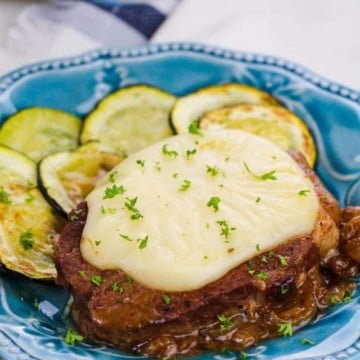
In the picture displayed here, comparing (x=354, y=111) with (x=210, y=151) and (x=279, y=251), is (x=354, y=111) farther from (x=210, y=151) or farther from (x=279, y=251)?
(x=279, y=251)

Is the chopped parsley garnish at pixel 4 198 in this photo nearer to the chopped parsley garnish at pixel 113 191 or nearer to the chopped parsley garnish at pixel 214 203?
the chopped parsley garnish at pixel 113 191

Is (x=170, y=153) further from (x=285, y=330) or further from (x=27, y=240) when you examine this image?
(x=285, y=330)

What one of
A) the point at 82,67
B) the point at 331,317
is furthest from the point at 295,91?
the point at 331,317

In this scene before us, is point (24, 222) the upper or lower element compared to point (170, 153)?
lower

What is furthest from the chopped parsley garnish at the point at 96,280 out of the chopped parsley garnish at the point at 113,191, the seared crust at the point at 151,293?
the chopped parsley garnish at the point at 113,191

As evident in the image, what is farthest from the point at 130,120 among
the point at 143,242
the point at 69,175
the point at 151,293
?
the point at 151,293
